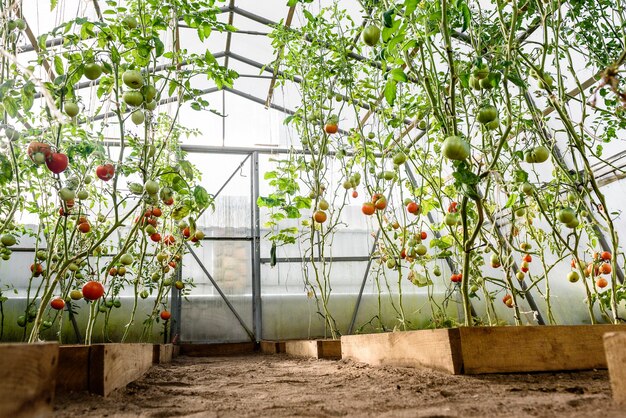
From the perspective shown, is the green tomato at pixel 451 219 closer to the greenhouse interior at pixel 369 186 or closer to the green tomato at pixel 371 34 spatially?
the greenhouse interior at pixel 369 186

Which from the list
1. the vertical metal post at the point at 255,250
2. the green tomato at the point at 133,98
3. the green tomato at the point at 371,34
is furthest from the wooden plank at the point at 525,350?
the vertical metal post at the point at 255,250

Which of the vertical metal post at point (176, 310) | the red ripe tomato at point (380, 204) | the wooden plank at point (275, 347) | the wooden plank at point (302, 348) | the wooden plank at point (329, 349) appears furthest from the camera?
the vertical metal post at point (176, 310)

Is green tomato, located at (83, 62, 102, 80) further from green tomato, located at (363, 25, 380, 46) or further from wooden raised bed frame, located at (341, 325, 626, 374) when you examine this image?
wooden raised bed frame, located at (341, 325, 626, 374)

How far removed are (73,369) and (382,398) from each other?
0.84 metres

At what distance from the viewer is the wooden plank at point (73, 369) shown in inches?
45.9

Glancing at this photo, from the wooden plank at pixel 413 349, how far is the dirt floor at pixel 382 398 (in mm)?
46

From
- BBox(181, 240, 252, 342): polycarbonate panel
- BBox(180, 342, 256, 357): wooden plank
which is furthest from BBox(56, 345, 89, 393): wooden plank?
BBox(181, 240, 252, 342): polycarbonate panel

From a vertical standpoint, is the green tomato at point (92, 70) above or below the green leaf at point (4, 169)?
above

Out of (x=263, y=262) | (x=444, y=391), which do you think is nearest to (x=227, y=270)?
(x=263, y=262)

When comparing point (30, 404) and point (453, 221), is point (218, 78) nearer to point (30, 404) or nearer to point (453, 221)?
point (453, 221)

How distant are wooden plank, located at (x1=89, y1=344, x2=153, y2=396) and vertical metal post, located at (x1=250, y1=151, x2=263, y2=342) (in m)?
4.01

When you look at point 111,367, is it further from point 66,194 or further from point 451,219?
point 451,219

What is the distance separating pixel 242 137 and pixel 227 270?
1.97 meters

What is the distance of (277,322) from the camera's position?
5668 millimetres
